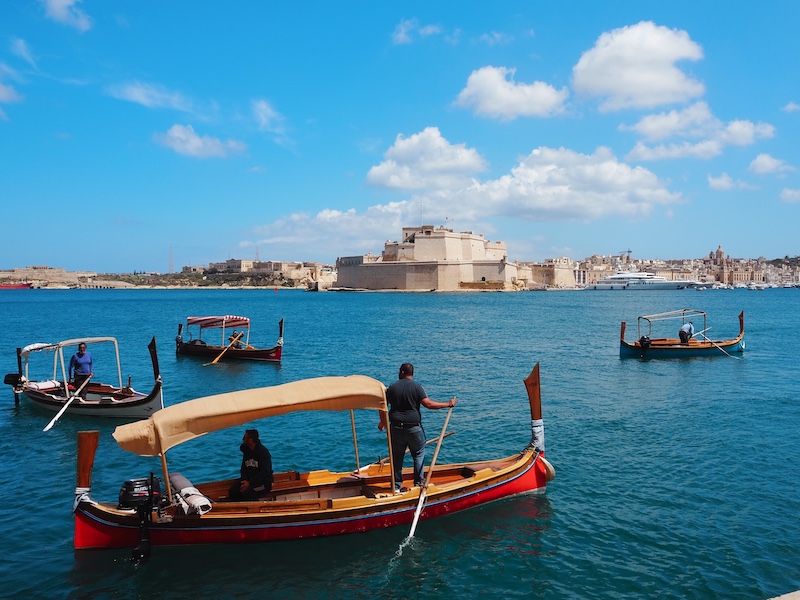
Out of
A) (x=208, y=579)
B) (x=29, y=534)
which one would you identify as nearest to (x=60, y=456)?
(x=29, y=534)

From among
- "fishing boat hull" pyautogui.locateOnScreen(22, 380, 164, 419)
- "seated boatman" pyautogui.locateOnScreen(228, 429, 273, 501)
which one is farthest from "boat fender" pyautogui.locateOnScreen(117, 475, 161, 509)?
"fishing boat hull" pyautogui.locateOnScreen(22, 380, 164, 419)

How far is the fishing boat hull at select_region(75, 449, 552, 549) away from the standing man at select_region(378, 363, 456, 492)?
403 mm

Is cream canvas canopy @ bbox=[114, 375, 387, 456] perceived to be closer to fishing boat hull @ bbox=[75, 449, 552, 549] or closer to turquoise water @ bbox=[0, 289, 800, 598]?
fishing boat hull @ bbox=[75, 449, 552, 549]

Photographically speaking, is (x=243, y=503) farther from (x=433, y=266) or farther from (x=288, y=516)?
(x=433, y=266)

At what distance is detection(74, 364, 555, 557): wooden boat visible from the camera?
6844 mm

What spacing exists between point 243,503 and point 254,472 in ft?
1.56

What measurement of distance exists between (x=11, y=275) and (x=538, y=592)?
7990 inches

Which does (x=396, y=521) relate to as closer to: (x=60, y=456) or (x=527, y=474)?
(x=527, y=474)

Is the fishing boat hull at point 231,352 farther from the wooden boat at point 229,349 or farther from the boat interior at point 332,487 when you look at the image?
the boat interior at point 332,487

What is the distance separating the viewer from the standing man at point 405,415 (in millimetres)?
7805

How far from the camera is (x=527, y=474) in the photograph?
900 cm

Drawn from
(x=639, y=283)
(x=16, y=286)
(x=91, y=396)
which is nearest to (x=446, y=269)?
(x=639, y=283)

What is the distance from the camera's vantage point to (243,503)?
7.16 meters

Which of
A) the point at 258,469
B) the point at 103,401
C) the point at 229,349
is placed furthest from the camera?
the point at 229,349
